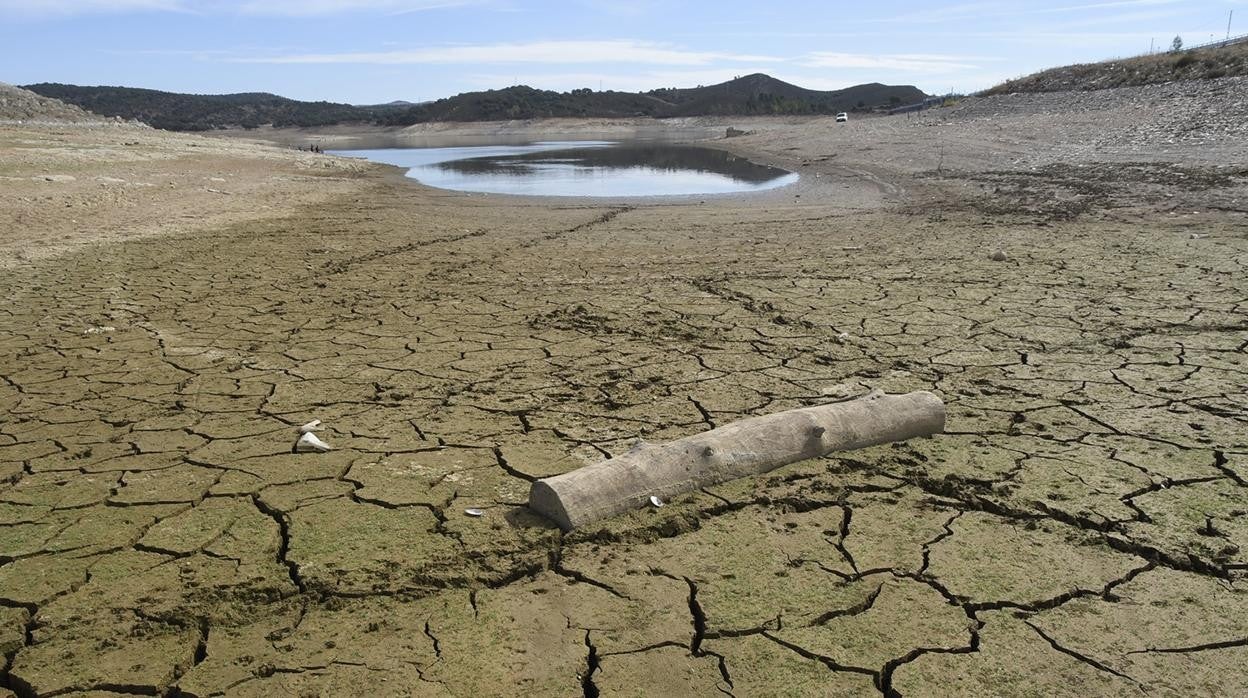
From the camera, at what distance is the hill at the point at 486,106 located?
2933 inches

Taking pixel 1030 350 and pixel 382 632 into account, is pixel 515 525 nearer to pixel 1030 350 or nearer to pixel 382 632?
pixel 382 632

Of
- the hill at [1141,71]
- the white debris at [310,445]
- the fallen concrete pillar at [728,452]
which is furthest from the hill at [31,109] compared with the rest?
the hill at [1141,71]

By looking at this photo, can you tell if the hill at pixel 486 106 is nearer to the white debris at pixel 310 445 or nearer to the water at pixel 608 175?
the water at pixel 608 175

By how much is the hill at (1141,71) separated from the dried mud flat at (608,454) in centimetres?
1901

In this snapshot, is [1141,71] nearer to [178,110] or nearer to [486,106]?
[486,106]

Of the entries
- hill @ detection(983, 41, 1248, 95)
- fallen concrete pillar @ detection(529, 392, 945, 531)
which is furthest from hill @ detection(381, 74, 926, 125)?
fallen concrete pillar @ detection(529, 392, 945, 531)

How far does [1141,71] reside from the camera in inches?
1019

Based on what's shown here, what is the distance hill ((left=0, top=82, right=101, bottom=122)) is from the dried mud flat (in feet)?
109

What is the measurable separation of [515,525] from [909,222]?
27.7 ft

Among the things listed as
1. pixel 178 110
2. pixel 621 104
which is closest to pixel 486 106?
pixel 621 104

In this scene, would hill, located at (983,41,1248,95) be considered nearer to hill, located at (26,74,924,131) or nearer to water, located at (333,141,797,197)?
water, located at (333,141,797,197)

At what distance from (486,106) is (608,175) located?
65.9 meters

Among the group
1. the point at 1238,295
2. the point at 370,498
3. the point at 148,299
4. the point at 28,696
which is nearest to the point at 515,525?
the point at 370,498

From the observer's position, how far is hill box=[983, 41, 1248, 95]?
70.7 feet
